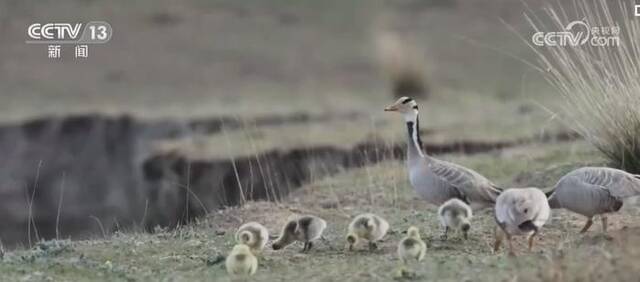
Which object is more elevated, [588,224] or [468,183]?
[468,183]

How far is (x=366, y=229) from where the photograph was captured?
8.96 meters

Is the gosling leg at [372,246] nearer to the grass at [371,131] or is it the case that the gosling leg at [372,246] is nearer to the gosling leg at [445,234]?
the gosling leg at [445,234]

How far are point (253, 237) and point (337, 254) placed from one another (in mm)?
641

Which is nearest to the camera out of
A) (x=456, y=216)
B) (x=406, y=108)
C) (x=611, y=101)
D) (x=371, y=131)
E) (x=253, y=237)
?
(x=253, y=237)

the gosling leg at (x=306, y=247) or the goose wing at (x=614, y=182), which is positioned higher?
the goose wing at (x=614, y=182)

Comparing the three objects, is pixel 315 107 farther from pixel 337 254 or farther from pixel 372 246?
pixel 337 254

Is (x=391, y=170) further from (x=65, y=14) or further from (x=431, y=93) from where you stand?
(x=65, y=14)

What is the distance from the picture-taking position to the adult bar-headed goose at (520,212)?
8.38 m

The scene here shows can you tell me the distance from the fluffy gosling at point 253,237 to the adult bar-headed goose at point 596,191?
7.03 feet

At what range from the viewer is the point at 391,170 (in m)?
13.5

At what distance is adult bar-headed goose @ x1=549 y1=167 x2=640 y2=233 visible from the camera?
9.21 meters

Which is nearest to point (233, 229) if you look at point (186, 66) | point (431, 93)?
point (431, 93)

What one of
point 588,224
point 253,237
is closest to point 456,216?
point 588,224

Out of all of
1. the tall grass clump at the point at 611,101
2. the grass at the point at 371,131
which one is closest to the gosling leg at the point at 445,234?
the tall grass clump at the point at 611,101
